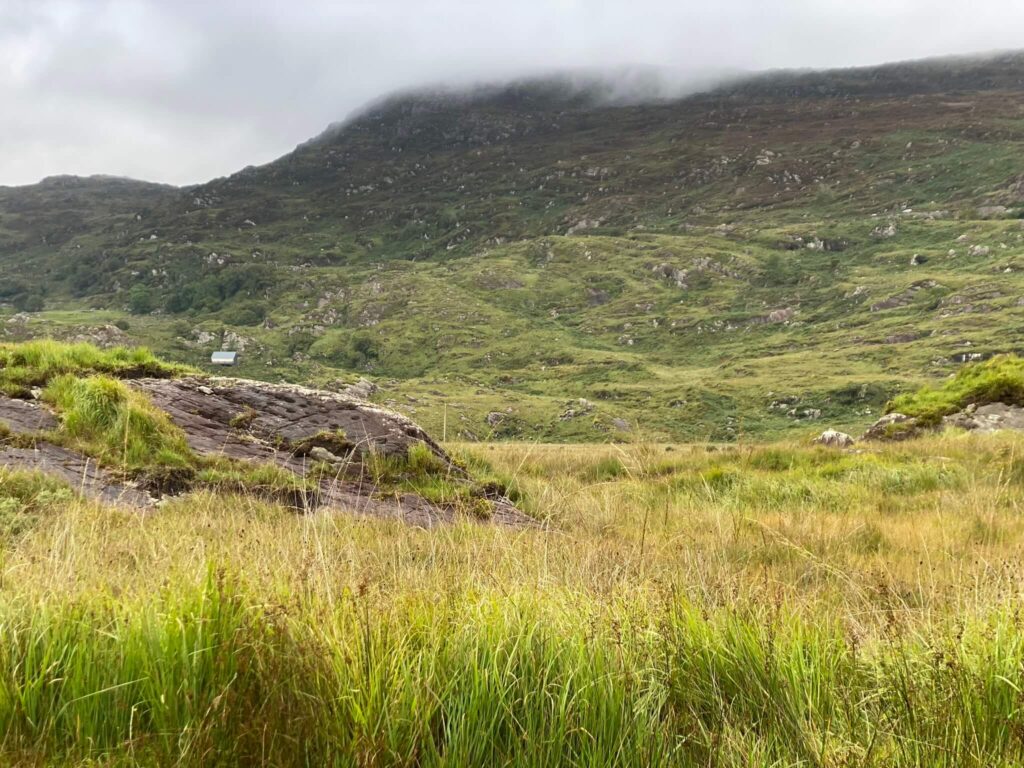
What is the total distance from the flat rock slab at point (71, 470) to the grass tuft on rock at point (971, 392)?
21.0m

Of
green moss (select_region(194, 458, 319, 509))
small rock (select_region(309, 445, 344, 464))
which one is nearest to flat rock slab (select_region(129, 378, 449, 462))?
small rock (select_region(309, 445, 344, 464))

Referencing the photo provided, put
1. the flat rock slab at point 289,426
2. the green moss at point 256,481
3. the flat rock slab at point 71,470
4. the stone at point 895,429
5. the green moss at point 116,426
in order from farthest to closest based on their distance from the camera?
the stone at point 895,429, the flat rock slab at point 289,426, the green moss at point 116,426, the green moss at point 256,481, the flat rock slab at point 71,470

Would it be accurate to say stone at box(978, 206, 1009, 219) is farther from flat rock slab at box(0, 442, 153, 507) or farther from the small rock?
flat rock slab at box(0, 442, 153, 507)

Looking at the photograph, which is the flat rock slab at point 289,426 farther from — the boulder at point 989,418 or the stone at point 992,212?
the stone at point 992,212

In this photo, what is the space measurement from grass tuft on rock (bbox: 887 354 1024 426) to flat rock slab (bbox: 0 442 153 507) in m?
21.0

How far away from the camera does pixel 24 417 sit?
7.02m

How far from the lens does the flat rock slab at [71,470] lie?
5.42 metres

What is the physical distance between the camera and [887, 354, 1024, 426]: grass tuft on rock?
17.9 m

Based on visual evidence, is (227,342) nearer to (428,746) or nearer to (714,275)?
(714,275)

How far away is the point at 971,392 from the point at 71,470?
22247 mm

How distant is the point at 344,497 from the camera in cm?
704

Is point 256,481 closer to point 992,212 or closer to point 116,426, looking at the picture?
point 116,426

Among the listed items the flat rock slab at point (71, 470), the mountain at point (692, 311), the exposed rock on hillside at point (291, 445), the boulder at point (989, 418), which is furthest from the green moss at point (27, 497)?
the mountain at point (692, 311)

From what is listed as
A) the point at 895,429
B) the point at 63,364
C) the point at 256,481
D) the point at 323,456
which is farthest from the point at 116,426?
the point at 895,429
